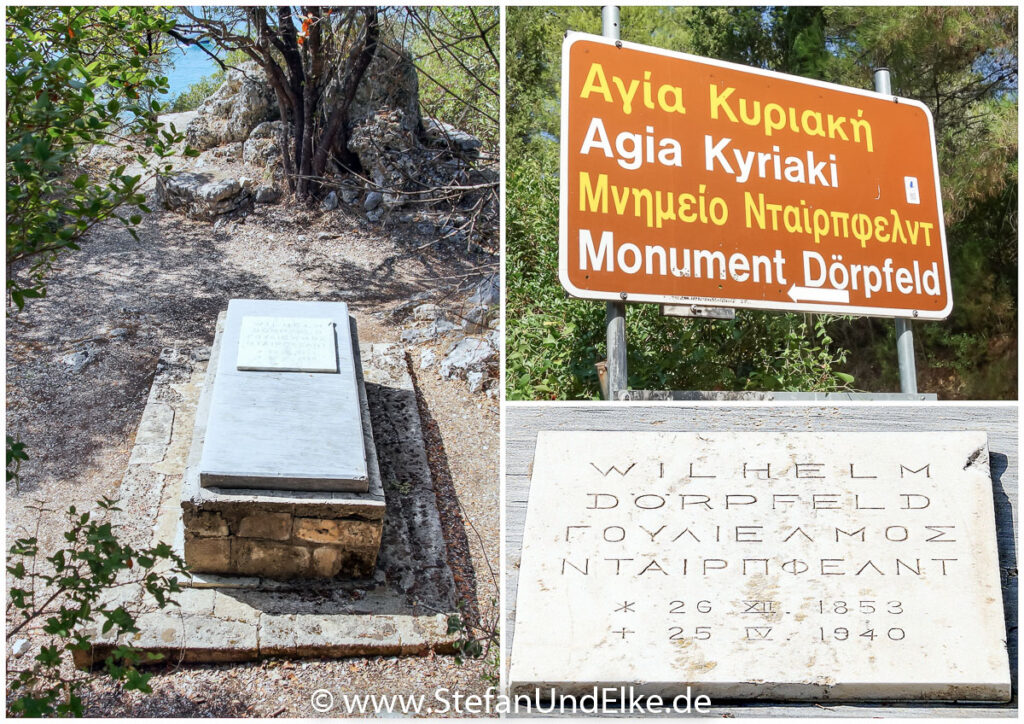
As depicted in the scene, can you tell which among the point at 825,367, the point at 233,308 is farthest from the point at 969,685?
the point at 233,308

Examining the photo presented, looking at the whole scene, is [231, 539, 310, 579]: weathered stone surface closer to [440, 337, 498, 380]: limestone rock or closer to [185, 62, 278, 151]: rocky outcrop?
[440, 337, 498, 380]: limestone rock

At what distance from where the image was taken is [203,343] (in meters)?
6.25

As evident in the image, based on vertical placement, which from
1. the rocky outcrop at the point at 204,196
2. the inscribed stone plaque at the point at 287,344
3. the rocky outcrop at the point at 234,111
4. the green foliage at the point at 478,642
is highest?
the rocky outcrop at the point at 234,111

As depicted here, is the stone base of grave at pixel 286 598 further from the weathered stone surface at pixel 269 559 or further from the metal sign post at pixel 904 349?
the metal sign post at pixel 904 349

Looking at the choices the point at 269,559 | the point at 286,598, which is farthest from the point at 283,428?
the point at 286,598

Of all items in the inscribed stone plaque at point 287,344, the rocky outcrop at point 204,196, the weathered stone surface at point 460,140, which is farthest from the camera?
the weathered stone surface at point 460,140

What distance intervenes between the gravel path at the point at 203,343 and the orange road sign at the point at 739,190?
198cm

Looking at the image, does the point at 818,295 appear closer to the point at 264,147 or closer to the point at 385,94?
the point at 385,94

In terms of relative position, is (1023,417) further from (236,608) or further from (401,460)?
(401,460)

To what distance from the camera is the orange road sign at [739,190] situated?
2.07 m

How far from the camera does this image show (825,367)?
3369mm

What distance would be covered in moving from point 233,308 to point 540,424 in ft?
10.9

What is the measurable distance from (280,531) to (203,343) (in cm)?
322

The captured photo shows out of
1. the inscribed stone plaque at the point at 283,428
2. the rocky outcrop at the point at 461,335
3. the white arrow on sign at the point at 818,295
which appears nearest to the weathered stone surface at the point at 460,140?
the rocky outcrop at the point at 461,335
